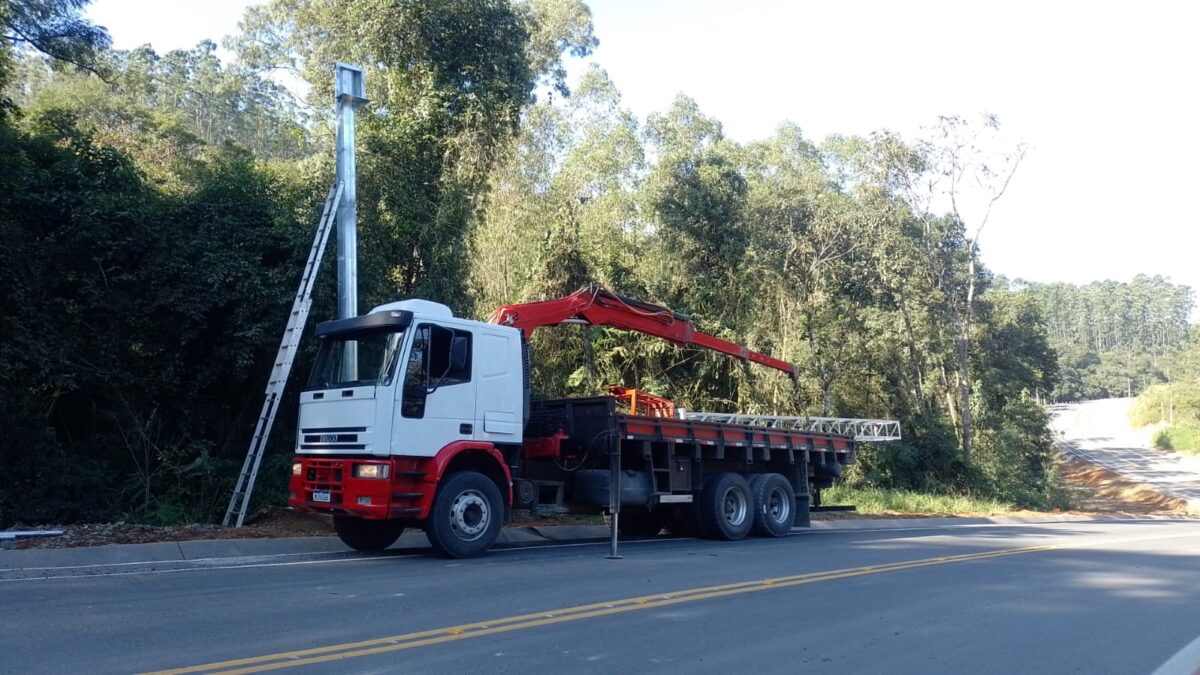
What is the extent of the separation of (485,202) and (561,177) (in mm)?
9419

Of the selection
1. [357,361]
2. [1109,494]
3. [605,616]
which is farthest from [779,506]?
[1109,494]

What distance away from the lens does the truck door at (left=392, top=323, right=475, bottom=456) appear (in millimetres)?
10742

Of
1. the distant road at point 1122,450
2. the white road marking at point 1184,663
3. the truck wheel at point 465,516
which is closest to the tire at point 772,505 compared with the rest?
the truck wheel at point 465,516

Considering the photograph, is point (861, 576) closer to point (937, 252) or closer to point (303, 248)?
point (303, 248)

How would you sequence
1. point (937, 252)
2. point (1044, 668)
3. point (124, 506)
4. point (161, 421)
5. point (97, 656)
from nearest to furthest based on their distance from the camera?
point (97, 656) < point (1044, 668) < point (124, 506) < point (161, 421) < point (937, 252)

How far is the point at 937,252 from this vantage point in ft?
112

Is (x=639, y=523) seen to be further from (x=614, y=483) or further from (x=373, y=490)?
(x=373, y=490)

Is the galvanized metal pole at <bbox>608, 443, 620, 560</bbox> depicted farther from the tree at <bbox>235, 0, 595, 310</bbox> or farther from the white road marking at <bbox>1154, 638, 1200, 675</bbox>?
the tree at <bbox>235, 0, 595, 310</bbox>

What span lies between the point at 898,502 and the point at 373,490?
1827 centimetres

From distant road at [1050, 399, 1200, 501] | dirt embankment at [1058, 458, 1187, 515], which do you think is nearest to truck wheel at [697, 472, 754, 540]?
dirt embankment at [1058, 458, 1187, 515]

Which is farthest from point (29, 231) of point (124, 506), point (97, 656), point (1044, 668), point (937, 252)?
point (937, 252)

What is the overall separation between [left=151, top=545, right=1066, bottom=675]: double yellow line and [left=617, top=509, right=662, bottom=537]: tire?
5.36 metres

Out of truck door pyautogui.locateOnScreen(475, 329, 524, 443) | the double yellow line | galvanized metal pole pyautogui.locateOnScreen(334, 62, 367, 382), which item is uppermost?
galvanized metal pole pyautogui.locateOnScreen(334, 62, 367, 382)

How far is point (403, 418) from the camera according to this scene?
10.7 metres
